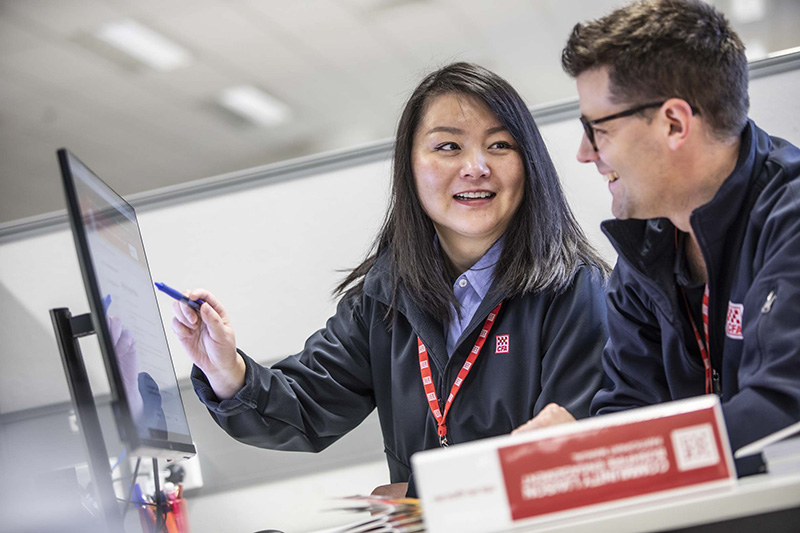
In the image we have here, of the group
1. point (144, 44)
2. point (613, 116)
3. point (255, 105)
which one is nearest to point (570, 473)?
point (613, 116)

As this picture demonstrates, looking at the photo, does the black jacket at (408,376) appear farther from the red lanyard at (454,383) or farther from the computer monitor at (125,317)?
the computer monitor at (125,317)

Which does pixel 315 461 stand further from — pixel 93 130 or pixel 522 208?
pixel 93 130

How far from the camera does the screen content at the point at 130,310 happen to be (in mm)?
1155

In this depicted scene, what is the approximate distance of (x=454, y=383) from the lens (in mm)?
1740

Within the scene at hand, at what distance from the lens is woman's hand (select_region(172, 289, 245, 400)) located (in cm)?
161

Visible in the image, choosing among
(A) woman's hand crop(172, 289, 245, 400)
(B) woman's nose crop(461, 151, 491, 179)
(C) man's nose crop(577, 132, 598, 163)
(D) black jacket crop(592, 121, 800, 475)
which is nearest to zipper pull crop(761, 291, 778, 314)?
(D) black jacket crop(592, 121, 800, 475)

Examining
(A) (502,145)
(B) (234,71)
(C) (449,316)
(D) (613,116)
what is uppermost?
(B) (234,71)

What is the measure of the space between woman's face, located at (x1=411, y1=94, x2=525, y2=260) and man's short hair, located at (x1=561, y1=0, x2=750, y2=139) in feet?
1.64

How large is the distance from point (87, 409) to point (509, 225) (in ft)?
3.42

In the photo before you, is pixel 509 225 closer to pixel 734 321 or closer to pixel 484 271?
pixel 484 271

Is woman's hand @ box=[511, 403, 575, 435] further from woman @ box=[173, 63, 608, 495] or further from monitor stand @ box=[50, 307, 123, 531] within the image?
monitor stand @ box=[50, 307, 123, 531]

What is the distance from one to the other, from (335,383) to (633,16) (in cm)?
106

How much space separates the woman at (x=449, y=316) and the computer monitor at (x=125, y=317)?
17 centimetres

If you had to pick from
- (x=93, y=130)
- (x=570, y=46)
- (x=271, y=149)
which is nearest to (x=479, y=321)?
(x=570, y=46)
